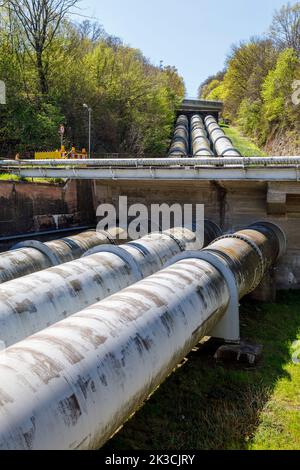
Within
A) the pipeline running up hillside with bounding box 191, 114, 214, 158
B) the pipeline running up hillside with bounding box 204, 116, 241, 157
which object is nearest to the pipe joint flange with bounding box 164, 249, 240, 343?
the pipeline running up hillside with bounding box 191, 114, 214, 158

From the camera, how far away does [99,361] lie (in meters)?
3.89

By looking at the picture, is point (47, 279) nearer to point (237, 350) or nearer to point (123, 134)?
point (237, 350)

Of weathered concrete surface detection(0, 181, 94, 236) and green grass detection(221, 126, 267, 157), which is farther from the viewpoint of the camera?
green grass detection(221, 126, 267, 157)

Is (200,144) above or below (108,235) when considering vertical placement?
above

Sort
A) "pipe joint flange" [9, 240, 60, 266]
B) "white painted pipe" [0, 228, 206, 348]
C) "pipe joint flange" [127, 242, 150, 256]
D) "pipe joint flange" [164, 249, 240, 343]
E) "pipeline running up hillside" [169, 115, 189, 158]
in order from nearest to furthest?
"white painted pipe" [0, 228, 206, 348] < "pipe joint flange" [164, 249, 240, 343] < "pipe joint flange" [9, 240, 60, 266] < "pipe joint flange" [127, 242, 150, 256] < "pipeline running up hillside" [169, 115, 189, 158]

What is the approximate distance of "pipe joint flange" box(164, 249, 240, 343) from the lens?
23.7 ft

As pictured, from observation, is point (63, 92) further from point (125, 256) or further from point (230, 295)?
point (230, 295)

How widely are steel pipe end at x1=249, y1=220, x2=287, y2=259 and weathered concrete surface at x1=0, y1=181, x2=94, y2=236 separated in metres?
6.15

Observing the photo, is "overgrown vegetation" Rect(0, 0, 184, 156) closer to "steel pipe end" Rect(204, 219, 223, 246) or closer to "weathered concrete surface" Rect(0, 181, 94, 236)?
"weathered concrete surface" Rect(0, 181, 94, 236)

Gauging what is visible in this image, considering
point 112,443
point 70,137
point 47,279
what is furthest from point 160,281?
point 70,137

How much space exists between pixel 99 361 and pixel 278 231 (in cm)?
1017

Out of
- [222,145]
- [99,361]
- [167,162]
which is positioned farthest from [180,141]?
[99,361]

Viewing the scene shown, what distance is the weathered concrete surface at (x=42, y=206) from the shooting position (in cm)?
1194

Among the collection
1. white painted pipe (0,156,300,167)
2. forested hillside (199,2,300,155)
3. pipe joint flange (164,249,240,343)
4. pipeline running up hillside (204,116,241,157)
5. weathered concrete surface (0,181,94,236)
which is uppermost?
forested hillside (199,2,300,155)
